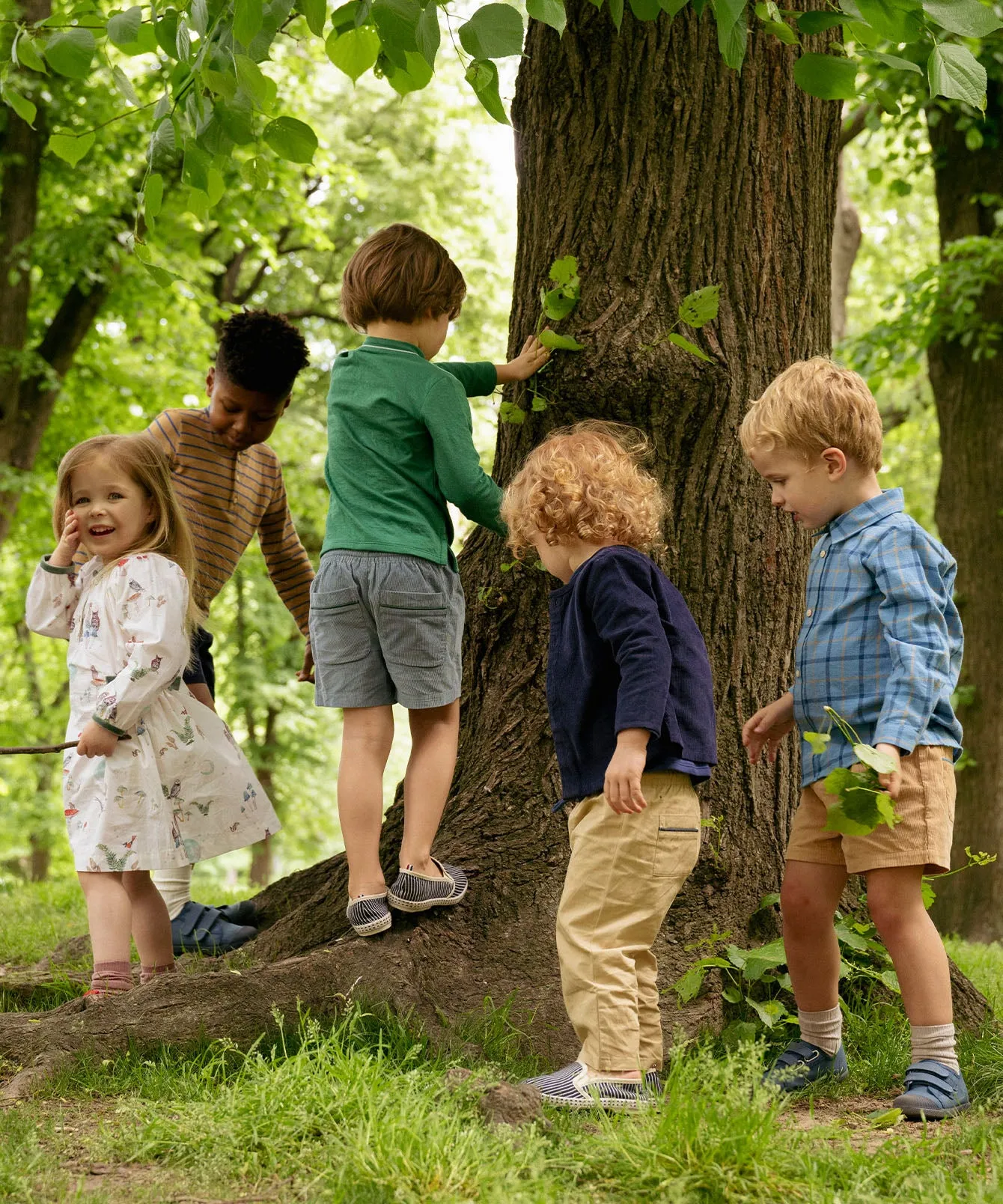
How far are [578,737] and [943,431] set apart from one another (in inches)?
262

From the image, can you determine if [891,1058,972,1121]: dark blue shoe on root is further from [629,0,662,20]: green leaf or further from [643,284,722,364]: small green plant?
[629,0,662,20]: green leaf

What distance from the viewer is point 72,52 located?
11.7 feet

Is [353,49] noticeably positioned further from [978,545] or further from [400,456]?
[978,545]

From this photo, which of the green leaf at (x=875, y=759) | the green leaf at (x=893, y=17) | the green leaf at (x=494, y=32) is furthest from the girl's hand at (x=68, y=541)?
the green leaf at (x=893, y=17)

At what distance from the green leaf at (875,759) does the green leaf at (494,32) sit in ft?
5.88

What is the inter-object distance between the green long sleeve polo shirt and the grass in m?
1.37

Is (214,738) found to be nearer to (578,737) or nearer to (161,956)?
(161,956)

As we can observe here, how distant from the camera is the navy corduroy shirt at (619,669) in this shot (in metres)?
2.86

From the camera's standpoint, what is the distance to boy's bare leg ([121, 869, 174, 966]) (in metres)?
3.81

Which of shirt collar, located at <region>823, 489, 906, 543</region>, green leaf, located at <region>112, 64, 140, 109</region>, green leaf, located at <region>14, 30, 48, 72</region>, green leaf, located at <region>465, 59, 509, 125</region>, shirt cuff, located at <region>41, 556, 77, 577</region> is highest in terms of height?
green leaf, located at <region>14, 30, 48, 72</region>

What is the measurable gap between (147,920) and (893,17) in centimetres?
332

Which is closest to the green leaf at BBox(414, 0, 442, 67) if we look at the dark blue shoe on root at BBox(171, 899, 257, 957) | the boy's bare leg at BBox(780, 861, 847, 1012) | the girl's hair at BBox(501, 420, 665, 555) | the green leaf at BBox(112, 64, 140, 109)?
the girl's hair at BBox(501, 420, 665, 555)

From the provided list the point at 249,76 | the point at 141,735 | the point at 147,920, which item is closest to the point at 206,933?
the point at 147,920

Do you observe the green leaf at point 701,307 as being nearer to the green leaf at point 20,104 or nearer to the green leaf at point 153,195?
the green leaf at point 153,195
